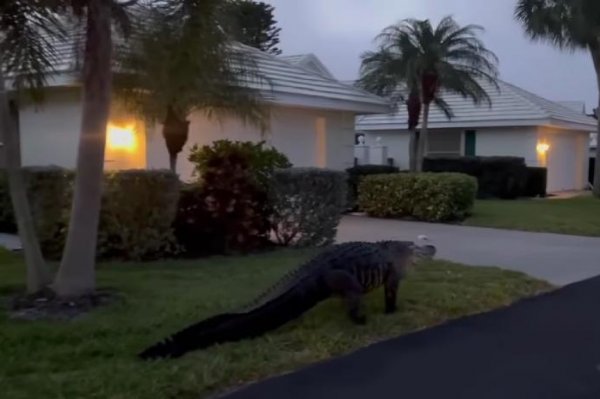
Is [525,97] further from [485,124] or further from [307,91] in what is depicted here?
[307,91]

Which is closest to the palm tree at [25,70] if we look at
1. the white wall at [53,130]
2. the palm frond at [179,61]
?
the palm frond at [179,61]

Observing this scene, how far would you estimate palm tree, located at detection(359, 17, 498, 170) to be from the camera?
23.4 metres

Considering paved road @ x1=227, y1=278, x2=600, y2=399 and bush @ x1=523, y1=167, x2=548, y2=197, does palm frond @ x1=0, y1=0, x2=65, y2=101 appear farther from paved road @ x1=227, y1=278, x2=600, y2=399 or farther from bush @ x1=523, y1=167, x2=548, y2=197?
bush @ x1=523, y1=167, x2=548, y2=197

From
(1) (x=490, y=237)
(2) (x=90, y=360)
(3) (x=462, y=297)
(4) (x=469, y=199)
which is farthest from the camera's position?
(4) (x=469, y=199)

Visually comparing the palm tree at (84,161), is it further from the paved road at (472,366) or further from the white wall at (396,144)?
the white wall at (396,144)

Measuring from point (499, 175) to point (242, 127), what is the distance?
1248 cm

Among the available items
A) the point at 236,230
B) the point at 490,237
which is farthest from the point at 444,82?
the point at 236,230

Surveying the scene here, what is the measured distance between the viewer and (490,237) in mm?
14703

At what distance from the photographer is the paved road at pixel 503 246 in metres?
10.9

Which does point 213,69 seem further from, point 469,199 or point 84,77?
point 469,199

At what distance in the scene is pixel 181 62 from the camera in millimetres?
8570

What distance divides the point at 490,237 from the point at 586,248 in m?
1.96

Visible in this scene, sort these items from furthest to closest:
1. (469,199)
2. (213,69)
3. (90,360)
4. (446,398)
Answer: (469,199) < (213,69) < (90,360) < (446,398)

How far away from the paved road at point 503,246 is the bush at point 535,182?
11.2 metres
